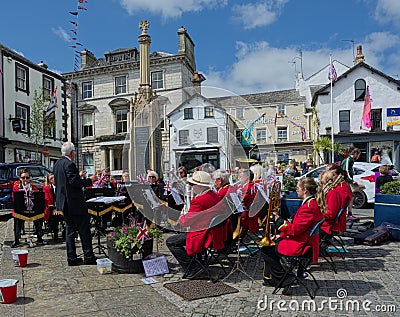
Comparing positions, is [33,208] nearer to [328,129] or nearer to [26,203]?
[26,203]

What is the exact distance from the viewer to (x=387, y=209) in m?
7.83

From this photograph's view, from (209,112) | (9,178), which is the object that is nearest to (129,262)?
(209,112)

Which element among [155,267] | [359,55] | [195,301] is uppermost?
[359,55]

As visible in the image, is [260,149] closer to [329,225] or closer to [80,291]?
[329,225]

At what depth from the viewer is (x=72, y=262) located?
606 cm

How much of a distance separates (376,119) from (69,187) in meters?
28.1

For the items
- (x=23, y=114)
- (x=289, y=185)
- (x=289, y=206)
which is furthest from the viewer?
(x=23, y=114)

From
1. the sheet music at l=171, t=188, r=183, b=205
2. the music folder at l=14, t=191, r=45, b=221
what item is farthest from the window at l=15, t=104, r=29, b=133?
the sheet music at l=171, t=188, r=183, b=205

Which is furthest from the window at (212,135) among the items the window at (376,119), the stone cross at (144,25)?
the window at (376,119)

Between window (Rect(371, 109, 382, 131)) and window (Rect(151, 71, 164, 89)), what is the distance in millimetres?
16869

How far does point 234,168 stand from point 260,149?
5.93 ft

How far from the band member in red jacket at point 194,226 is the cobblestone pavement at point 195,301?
1.06ft

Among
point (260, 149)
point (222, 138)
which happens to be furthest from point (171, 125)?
point (260, 149)

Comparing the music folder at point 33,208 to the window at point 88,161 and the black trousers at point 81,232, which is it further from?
the window at point 88,161
